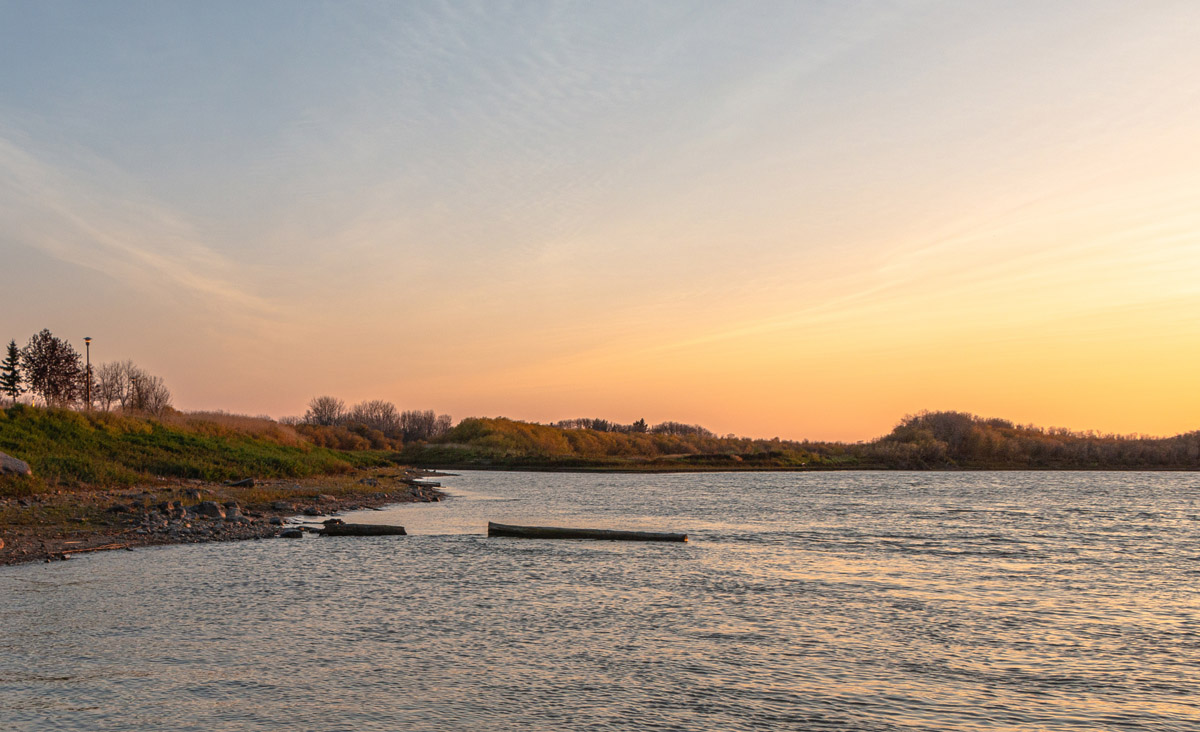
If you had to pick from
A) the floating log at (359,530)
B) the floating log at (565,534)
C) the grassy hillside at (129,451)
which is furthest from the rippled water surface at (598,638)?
the grassy hillside at (129,451)

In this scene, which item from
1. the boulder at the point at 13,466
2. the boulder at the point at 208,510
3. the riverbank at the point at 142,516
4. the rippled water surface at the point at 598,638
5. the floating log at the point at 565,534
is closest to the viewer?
the rippled water surface at the point at 598,638

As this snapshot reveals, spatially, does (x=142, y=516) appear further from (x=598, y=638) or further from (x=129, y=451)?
(x=598, y=638)

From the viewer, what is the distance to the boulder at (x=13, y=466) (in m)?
29.2

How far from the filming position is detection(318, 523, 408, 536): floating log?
2677 cm

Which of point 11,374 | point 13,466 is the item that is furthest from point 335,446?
point 13,466

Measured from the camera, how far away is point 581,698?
10242mm

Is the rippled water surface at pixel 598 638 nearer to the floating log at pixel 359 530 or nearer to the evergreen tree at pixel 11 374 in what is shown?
the floating log at pixel 359 530

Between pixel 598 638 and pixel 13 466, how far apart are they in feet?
87.6

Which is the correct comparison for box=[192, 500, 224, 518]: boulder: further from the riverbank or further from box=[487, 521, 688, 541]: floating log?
box=[487, 521, 688, 541]: floating log

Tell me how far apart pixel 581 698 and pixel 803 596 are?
8224 millimetres

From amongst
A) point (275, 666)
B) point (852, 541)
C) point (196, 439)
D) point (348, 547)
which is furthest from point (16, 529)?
point (196, 439)

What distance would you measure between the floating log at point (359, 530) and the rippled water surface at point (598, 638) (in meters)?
1.63

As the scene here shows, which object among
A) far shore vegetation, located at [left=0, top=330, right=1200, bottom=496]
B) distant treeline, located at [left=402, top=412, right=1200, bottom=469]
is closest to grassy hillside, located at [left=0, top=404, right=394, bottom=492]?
far shore vegetation, located at [left=0, top=330, right=1200, bottom=496]

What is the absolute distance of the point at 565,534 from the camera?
27.5 m
